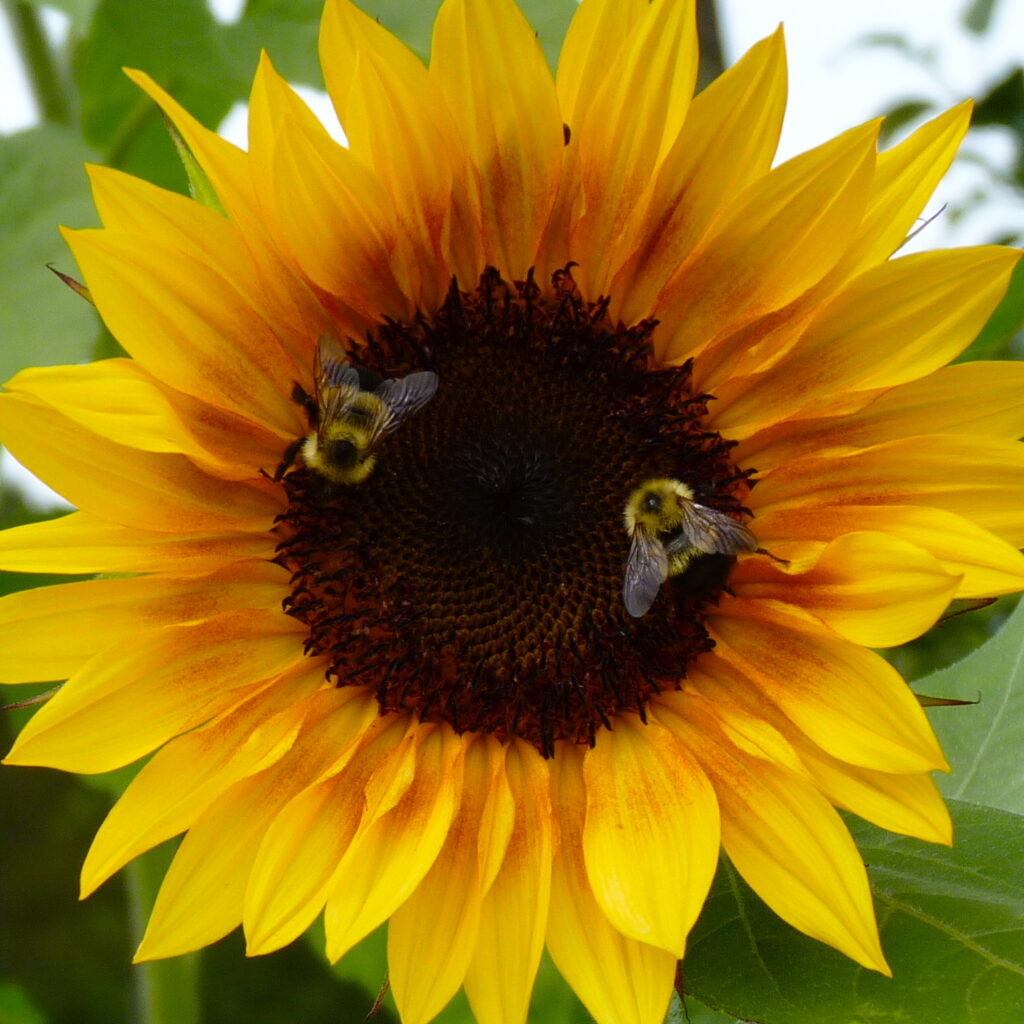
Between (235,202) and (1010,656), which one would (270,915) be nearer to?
(235,202)

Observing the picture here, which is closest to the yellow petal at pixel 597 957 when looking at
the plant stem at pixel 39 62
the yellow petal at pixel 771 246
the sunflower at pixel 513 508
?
the sunflower at pixel 513 508

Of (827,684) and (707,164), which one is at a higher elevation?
(707,164)

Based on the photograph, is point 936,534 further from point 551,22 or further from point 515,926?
point 551,22

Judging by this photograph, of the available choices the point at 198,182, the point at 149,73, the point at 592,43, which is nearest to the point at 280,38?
the point at 149,73

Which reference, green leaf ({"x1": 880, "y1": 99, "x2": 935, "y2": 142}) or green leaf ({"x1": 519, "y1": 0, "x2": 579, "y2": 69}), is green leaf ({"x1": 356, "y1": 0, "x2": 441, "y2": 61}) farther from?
green leaf ({"x1": 880, "y1": 99, "x2": 935, "y2": 142})

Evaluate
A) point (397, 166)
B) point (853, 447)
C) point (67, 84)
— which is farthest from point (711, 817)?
point (67, 84)

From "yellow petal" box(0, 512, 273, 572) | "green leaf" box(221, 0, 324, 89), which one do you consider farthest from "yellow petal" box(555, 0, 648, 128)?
"yellow petal" box(0, 512, 273, 572)
